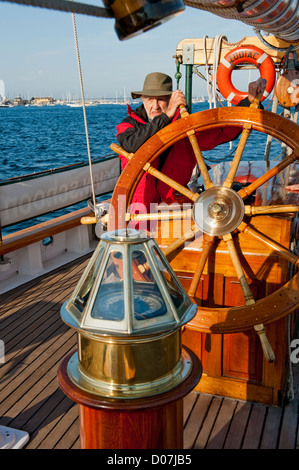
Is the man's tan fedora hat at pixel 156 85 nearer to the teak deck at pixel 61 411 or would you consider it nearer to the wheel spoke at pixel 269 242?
the wheel spoke at pixel 269 242

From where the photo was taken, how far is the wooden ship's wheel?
5.96 ft

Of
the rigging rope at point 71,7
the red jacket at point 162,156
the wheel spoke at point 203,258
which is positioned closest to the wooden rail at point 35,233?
the red jacket at point 162,156

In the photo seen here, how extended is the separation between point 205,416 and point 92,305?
4.53 feet

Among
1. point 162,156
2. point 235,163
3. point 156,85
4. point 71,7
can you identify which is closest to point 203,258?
point 235,163

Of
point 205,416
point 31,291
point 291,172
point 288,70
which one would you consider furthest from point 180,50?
point 205,416

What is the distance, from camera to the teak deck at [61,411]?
1.96m

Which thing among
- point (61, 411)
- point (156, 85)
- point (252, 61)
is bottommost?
point (61, 411)

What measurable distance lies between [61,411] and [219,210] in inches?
43.4

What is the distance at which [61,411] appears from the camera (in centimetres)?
217

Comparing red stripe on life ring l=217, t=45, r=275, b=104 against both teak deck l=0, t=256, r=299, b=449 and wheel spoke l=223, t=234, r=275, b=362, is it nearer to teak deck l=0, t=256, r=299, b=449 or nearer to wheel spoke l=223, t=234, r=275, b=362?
wheel spoke l=223, t=234, r=275, b=362

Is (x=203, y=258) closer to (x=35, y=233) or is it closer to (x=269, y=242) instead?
(x=269, y=242)

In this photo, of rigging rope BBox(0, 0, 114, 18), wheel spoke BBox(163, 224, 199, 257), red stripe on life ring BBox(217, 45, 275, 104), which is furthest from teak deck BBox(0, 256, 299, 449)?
red stripe on life ring BBox(217, 45, 275, 104)

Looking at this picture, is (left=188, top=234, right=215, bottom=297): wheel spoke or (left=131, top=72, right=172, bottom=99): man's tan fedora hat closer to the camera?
(left=188, top=234, right=215, bottom=297): wheel spoke

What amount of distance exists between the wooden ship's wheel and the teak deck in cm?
44
